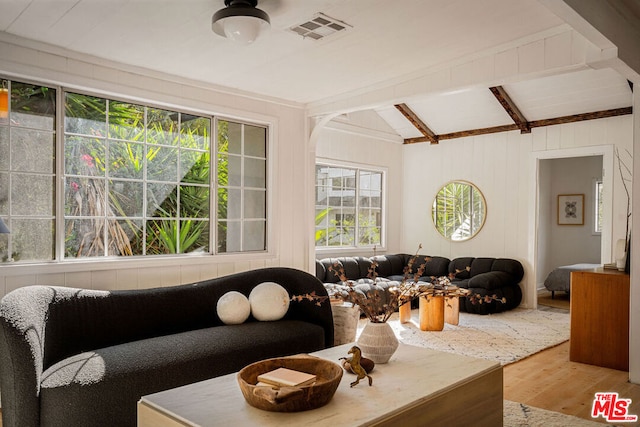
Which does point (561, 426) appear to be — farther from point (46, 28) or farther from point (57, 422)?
point (46, 28)

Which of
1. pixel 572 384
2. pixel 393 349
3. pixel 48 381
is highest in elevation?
pixel 393 349

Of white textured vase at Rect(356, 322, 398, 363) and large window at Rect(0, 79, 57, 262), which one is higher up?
large window at Rect(0, 79, 57, 262)

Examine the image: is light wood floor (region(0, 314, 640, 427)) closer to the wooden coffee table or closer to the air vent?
the wooden coffee table

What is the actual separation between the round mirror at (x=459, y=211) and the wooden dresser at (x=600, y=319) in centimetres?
315

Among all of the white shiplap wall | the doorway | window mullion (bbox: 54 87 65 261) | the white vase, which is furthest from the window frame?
window mullion (bbox: 54 87 65 261)

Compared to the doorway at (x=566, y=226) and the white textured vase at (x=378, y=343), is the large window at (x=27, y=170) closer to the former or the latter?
the white textured vase at (x=378, y=343)

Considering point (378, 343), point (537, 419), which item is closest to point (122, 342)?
point (378, 343)

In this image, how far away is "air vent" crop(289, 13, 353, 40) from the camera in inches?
120

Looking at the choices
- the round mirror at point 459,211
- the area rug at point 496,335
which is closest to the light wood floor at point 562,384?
the area rug at point 496,335

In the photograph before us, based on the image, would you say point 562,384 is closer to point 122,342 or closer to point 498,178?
point 122,342

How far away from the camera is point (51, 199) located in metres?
3.62

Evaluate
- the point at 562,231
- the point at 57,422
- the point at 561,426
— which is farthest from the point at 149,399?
the point at 562,231

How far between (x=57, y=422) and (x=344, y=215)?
17.1 ft

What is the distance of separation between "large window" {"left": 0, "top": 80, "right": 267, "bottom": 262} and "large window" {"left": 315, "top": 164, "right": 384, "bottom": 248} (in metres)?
2.19
